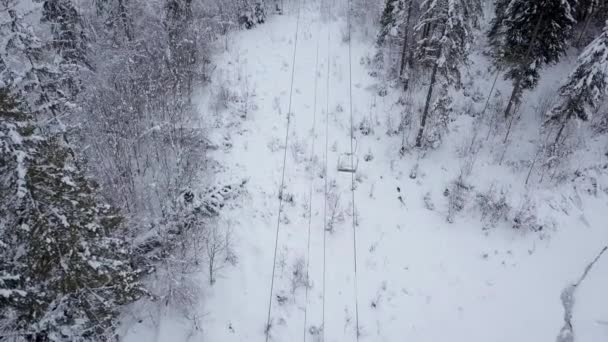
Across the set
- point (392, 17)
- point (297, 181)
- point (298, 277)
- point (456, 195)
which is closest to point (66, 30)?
point (297, 181)

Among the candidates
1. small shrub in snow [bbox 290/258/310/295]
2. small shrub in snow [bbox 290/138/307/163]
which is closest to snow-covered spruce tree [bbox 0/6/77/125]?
small shrub in snow [bbox 290/258/310/295]

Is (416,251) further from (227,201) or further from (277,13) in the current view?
(277,13)

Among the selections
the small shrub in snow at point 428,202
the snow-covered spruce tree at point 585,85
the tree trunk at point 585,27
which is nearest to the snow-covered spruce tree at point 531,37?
the snow-covered spruce tree at point 585,85

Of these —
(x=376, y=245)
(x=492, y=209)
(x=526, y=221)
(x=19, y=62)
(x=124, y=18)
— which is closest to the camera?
(x=19, y=62)

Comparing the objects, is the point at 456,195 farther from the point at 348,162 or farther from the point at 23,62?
the point at 23,62

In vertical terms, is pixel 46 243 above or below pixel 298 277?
above

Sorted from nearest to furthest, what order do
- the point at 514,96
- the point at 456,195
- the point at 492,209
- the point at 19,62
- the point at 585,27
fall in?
1. the point at 19,62
2. the point at 492,209
3. the point at 456,195
4. the point at 514,96
5. the point at 585,27
